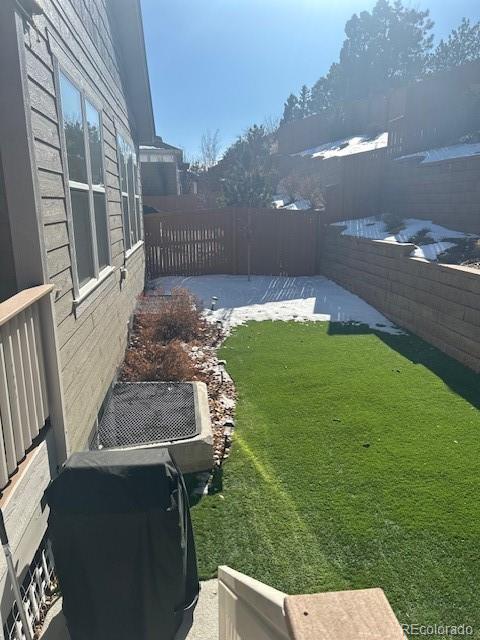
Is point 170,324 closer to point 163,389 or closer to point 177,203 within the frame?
point 163,389

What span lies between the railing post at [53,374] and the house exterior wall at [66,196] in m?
0.15

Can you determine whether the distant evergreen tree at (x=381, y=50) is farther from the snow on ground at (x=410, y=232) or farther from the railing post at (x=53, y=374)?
the railing post at (x=53, y=374)

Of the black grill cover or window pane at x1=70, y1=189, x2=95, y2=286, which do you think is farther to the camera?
window pane at x1=70, y1=189, x2=95, y2=286

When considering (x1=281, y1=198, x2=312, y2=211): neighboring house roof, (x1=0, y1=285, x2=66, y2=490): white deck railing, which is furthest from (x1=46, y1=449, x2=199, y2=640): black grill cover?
(x1=281, y1=198, x2=312, y2=211): neighboring house roof

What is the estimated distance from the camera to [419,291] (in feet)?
22.3

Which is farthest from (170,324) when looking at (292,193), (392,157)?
(292,193)

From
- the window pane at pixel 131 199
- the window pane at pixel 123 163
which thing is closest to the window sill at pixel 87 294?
the window pane at pixel 123 163

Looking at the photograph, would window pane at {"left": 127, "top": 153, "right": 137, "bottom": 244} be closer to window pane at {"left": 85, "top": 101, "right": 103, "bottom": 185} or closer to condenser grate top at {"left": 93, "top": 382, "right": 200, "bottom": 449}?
window pane at {"left": 85, "top": 101, "right": 103, "bottom": 185}

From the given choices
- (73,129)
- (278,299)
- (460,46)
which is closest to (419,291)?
(278,299)

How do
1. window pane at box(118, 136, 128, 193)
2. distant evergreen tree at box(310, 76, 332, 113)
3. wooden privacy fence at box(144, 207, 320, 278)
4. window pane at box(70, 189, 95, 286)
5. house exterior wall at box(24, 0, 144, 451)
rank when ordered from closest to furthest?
house exterior wall at box(24, 0, 144, 451) < window pane at box(70, 189, 95, 286) < window pane at box(118, 136, 128, 193) < wooden privacy fence at box(144, 207, 320, 278) < distant evergreen tree at box(310, 76, 332, 113)

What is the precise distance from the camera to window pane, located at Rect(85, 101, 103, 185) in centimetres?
402

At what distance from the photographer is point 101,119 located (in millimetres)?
4629

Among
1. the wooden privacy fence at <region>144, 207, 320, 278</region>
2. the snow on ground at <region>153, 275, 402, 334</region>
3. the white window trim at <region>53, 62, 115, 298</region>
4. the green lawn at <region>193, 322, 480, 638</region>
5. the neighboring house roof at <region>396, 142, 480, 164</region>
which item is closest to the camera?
the green lawn at <region>193, 322, 480, 638</region>

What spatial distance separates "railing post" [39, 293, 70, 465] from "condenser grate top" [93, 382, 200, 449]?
2.83ft
